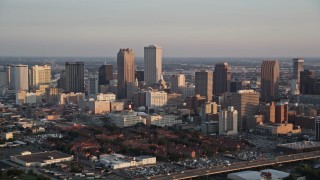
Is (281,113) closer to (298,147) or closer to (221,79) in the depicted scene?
(298,147)

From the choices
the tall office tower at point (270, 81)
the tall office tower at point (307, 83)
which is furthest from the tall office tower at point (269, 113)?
the tall office tower at point (307, 83)

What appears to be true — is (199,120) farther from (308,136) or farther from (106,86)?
(106,86)

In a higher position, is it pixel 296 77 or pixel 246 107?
pixel 296 77

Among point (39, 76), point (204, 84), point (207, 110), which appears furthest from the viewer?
point (39, 76)

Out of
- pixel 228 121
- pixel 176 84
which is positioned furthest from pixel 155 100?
pixel 228 121

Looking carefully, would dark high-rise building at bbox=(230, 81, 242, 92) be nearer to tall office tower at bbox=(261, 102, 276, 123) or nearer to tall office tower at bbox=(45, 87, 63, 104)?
tall office tower at bbox=(261, 102, 276, 123)

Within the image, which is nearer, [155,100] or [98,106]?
[98,106]

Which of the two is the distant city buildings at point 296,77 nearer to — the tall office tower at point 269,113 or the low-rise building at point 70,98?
the tall office tower at point 269,113
